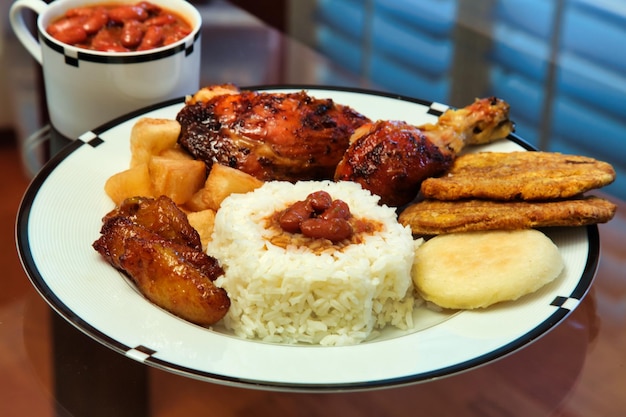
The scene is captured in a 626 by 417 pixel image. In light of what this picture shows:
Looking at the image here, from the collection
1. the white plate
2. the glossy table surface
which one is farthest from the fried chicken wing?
the glossy table surface

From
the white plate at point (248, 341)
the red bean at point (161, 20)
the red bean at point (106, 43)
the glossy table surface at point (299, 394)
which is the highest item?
the red bean at point (161, 20)

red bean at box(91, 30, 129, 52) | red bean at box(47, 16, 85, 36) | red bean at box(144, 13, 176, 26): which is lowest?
red bean at box(91, 30, 129, 52)

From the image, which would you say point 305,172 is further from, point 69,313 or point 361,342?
point 69,313

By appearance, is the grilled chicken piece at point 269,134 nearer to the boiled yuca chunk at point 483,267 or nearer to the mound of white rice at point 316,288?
the mound of white rice at point 316,288

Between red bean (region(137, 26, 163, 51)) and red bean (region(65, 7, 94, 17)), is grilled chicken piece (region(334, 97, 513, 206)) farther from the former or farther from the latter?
red bean (region(65, 7, 94, 17))

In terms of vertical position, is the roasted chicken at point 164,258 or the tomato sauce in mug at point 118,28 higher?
the tomato sauce in mug at point 118,28

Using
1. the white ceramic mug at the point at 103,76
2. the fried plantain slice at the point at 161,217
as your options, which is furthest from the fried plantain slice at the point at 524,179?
the white ceramic mug at the point at 103,76

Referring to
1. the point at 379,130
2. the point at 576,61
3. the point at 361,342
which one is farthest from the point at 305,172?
the point at 576,61
